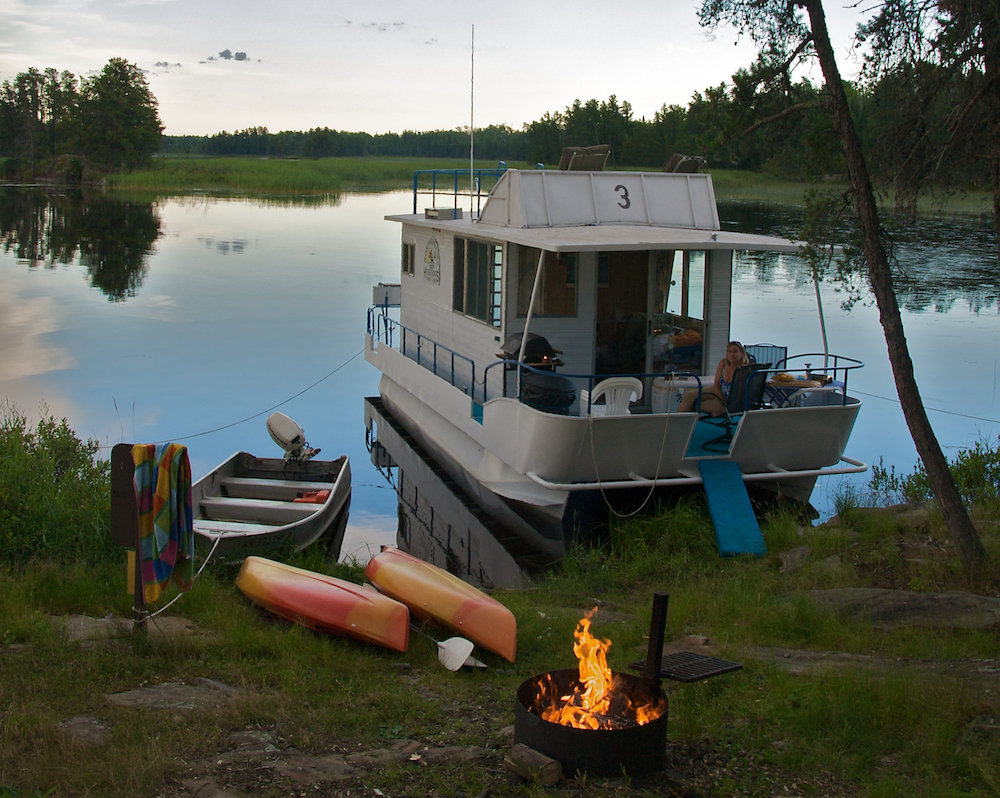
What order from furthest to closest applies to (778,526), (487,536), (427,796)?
(487,536)
(778,526)
(427,796)

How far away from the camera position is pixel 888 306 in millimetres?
7289

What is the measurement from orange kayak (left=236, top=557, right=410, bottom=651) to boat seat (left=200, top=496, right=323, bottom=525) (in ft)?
10.5

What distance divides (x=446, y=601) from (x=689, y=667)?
2.05 m

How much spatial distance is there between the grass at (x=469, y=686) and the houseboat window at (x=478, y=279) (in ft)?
13.0

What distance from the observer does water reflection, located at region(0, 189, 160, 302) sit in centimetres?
3453

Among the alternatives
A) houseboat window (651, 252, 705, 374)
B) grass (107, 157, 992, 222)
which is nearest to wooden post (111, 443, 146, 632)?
houseboat window (651, 252, 705, 374)

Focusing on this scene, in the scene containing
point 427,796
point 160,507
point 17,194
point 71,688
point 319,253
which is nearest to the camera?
point 427,796

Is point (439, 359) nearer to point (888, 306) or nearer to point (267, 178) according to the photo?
point (888, 306)

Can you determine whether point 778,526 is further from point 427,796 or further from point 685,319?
point 427,796

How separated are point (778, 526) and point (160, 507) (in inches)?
230

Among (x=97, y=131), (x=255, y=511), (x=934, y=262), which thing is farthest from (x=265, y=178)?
(x=255, y=511)

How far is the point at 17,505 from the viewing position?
28.6 ft

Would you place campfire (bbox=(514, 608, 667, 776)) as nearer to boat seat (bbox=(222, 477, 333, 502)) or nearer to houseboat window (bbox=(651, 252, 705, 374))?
houseboat window (bbox=(651, 252, 705, 374))

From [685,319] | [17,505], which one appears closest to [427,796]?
[17,505]
